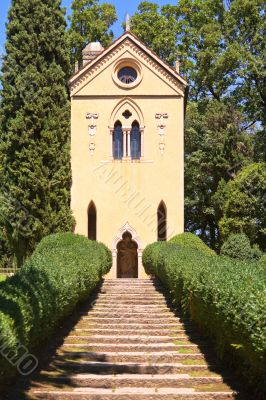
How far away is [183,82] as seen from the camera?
95.4ft

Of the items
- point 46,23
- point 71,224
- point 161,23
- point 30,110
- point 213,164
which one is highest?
point 161,23

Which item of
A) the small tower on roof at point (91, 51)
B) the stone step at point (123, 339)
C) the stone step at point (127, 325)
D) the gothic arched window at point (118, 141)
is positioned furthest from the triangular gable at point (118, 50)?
the stone step at point (123, 339)

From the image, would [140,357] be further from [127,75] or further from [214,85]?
[214,85]

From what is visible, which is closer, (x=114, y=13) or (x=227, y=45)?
(x=227, y=45)

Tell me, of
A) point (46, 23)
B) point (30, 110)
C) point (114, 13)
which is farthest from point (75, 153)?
point (114, 13)

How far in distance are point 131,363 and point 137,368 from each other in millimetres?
390

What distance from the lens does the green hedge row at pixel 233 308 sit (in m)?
7.17

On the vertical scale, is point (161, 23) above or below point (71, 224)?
above

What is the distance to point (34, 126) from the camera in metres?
29.0

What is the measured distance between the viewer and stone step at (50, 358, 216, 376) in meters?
9.80

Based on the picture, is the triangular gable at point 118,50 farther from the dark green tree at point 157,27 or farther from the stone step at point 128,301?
the stone step at point 128,301

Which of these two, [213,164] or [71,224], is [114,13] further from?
[71,224]

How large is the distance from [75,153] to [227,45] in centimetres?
1531

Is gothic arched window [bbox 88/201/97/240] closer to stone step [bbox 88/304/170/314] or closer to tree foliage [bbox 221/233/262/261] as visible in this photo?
tree foliage [bbox 221/233/262/261]
